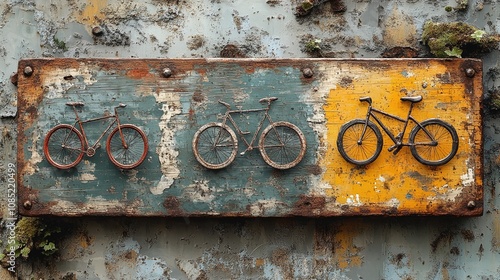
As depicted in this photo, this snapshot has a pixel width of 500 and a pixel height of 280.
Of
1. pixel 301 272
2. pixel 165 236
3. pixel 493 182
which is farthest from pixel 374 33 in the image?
pixel 165 236

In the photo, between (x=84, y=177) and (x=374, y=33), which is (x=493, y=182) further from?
(x=84, y=177)

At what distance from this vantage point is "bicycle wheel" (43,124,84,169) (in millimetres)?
4859

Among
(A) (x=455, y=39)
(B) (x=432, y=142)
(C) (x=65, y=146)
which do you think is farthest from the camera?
(A) (x=455, y=39)

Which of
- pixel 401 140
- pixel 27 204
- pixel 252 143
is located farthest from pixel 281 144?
pixel 27 204

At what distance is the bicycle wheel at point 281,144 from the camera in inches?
189

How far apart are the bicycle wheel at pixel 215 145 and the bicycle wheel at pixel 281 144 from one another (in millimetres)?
244

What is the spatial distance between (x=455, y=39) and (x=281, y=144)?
5.46ft

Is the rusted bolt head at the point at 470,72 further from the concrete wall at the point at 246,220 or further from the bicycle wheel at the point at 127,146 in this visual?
the bicycle wheel at the point at 127,146

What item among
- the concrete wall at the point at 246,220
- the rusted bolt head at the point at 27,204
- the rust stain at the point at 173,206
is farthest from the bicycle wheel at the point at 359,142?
the rusted bolt head at the point at 27,204

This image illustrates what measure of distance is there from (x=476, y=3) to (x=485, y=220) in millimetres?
1808

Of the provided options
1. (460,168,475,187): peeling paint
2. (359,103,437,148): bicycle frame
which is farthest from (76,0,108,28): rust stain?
(460,168,475,187): peeling paint

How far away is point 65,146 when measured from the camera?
4859 mm

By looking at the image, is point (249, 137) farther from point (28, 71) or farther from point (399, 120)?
point (28, 71)

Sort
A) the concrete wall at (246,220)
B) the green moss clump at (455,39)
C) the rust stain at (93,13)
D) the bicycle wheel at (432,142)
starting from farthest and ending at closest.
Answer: the rust stain at (93,13) < the concrete wall at (246,220) < the green moss clump at (455,39) < the bicycle wheel at (432,142)
